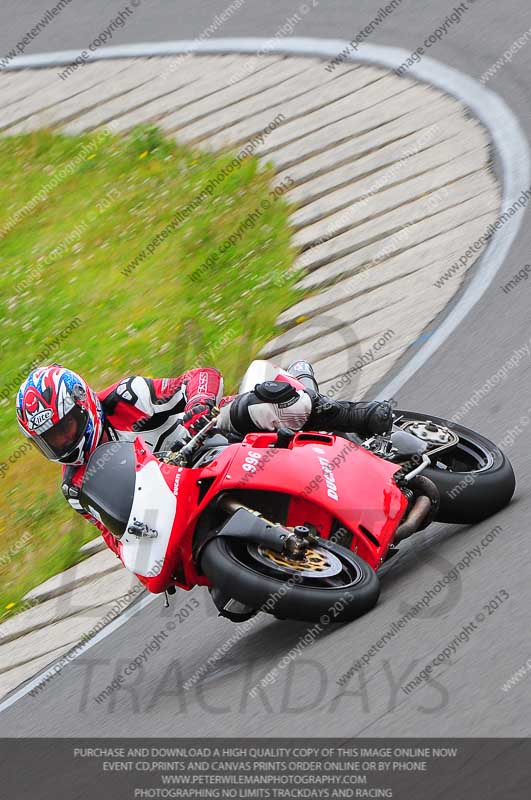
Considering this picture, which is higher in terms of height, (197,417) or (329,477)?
(329,477)

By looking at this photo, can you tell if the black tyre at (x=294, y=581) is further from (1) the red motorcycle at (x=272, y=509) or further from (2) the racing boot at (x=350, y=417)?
(2) the racing boot at (x=350, y=417)

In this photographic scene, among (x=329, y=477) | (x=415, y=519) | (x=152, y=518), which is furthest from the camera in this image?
(x=415, y=519)

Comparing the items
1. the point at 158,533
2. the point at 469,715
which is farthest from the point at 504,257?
the point at 469,715

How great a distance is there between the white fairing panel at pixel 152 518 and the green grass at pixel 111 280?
246cm

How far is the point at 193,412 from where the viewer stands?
575 cm

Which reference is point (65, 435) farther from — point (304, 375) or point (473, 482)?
point (473, 482)

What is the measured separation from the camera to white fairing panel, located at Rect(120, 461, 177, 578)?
5.40 metres

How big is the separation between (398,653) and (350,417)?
1.29m

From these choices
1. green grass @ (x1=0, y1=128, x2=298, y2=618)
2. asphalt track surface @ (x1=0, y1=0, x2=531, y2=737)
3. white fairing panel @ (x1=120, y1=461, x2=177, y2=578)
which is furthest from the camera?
green grass @ (x1=0, y1=128, x2=298, y2=618)

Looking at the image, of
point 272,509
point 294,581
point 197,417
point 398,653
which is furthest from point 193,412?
point 398,653

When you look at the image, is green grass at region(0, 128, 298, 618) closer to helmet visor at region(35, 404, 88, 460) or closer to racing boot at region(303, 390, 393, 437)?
helmet visor at region(35, 404, 88, 460)

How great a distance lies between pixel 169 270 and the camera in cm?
1073

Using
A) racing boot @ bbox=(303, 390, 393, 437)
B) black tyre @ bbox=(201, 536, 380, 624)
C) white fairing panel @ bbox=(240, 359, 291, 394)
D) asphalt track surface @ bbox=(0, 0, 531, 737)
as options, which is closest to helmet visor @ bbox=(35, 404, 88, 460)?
white fairing panel @ bbox=(240, 359, 291, 394)

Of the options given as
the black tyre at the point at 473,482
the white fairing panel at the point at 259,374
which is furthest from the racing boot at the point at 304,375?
the black tyre at the point at 473,482
